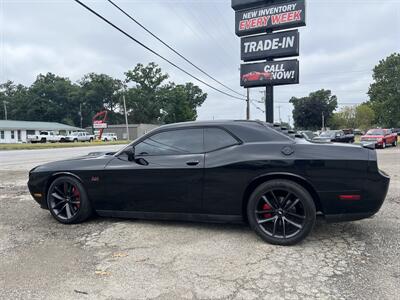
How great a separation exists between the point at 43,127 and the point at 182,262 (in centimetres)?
6608

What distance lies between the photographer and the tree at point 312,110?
3590 inches

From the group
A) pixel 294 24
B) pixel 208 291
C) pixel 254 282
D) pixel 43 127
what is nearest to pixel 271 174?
pixel 254 282

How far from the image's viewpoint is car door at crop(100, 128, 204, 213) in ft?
13.8

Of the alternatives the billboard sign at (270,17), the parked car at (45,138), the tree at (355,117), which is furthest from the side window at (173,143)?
the tree at (355,117)

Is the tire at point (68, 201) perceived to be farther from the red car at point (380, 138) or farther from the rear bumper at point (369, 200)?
the red car at point (380, 138)

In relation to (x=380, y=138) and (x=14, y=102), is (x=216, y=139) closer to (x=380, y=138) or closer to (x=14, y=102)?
(x=380, y=138)

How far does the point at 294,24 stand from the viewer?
15.2 metres

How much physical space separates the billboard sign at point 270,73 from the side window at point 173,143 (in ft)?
42.0

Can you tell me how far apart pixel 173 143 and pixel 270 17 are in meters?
13.2

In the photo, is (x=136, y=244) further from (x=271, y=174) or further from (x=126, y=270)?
(x=271, y=174)

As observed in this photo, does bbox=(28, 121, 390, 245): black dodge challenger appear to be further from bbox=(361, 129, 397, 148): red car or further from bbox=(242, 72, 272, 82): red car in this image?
bbox=(361, 129, 397, 148): red car

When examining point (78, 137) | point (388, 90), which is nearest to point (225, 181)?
point (388, 90)

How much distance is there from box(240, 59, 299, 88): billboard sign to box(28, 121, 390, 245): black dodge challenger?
12.6 m

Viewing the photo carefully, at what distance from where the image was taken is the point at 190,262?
137 inches
